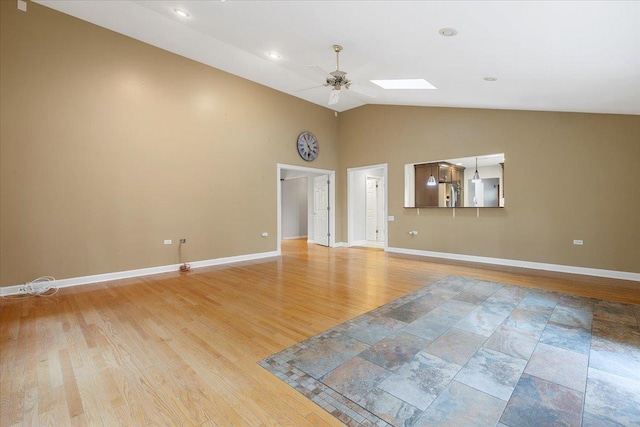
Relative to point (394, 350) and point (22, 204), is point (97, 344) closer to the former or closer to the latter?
point (394, 350)

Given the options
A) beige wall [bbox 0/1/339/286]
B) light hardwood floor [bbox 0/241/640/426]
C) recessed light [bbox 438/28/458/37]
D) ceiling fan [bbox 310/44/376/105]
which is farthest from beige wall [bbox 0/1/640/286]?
recessed light [bbox 438/28/458/37]

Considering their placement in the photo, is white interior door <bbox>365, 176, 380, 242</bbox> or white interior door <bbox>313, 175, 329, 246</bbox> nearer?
white interior door <bbox>313, 175, 329, 246</bbox>

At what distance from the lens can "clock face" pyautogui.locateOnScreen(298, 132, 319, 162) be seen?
24.4ft

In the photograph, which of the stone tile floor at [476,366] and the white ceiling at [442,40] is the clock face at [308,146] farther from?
the stone tile floor at [476,366]

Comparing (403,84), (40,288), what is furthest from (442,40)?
(40,288)

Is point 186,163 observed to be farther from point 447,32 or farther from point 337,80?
point 447,32

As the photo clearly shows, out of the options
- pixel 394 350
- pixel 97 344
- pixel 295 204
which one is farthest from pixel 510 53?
pixel 295 204

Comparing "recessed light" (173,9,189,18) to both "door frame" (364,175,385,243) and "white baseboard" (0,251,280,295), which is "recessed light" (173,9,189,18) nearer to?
"white baseboard" (0,251,280,295)

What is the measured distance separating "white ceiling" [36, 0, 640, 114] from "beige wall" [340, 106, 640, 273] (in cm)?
48

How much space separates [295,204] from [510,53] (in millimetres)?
8581

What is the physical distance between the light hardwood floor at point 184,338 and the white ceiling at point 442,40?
9.33 feet

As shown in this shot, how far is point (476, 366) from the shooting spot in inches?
84.0

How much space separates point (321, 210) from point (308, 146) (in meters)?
2.13

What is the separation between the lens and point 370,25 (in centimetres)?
303
